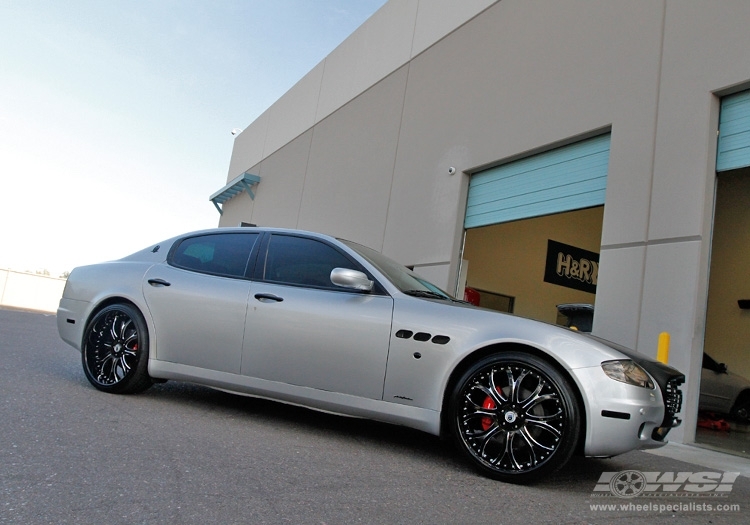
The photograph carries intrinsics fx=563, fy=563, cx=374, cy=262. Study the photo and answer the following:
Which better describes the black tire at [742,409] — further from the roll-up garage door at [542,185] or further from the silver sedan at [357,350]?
the silver sedan at [357,350]

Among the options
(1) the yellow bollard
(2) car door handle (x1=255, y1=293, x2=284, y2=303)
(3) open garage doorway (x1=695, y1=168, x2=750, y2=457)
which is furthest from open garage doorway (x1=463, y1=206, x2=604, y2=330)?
(2) car door handle (x1=255, y1=293, x2=284, y2=303)

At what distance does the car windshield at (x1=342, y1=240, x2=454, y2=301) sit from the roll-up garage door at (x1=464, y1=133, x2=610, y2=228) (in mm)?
3995

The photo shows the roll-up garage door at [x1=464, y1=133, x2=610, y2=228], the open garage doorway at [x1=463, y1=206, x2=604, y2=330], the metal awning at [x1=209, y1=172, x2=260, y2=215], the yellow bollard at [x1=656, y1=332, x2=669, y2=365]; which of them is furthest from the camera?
the metal awning at [x1=209, y1=172, x2=260, y2=215]

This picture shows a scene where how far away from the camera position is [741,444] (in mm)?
6297

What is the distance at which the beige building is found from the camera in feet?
19.4

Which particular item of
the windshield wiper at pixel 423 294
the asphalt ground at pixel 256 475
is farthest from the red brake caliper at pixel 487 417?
the windshield wiper at pixel 423 294

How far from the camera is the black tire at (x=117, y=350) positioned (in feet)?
14.1

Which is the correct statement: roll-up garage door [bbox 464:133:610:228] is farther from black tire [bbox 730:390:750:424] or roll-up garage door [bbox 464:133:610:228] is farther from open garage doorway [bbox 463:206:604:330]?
black tire [bbox 730:390:750:424]

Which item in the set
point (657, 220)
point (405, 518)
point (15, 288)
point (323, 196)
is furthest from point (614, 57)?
point (15, 288)

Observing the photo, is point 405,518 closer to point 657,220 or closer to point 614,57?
point 657,220

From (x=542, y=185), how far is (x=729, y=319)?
5.61 meters

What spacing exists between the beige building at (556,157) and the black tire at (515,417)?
3285mm

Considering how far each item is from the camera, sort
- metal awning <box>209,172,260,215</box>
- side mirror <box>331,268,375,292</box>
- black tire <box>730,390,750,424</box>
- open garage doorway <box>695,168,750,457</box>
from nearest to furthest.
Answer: side mirror <box>331,268,375,292</box>, open garage doorway <box>695,168,750,457</box>, black tire <box>730,390,750,424</box>, metal awning <box>209,172,260,215</box>

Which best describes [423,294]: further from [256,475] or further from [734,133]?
[734,133]
